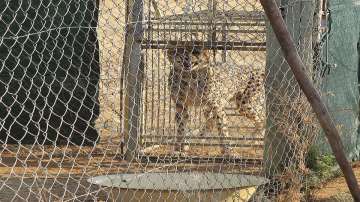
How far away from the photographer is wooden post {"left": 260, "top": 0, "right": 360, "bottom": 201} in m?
3.14

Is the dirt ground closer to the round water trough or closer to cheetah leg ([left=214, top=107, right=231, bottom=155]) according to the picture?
the round water trough

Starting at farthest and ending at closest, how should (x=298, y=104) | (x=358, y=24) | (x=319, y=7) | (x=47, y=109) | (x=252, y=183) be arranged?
(x=47, y=109) < (x=358, y=24) < (x=319, y=7) < (x=298, y=104) < (x=252, y=183)

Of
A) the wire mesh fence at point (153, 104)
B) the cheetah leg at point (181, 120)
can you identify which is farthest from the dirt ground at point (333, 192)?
the cheetah leg at point (181, 120)

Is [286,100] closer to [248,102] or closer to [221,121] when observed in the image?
[221,121]

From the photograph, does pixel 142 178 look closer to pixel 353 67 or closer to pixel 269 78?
pixel 269 78

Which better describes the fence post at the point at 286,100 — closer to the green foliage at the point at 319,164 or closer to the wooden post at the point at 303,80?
the green foliage at the point at 319,164

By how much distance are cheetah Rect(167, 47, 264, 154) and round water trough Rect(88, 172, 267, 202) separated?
2665mm

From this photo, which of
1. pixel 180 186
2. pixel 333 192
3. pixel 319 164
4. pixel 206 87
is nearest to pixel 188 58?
pixel 206 87

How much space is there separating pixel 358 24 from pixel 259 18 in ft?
3.67

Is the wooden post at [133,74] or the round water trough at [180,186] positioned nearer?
the round water trough at [180,186]

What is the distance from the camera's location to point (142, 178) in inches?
194

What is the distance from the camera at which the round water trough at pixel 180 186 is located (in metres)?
4.55

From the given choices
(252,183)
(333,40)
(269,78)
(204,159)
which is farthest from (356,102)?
(252,183)

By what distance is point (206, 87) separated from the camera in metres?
8.27
